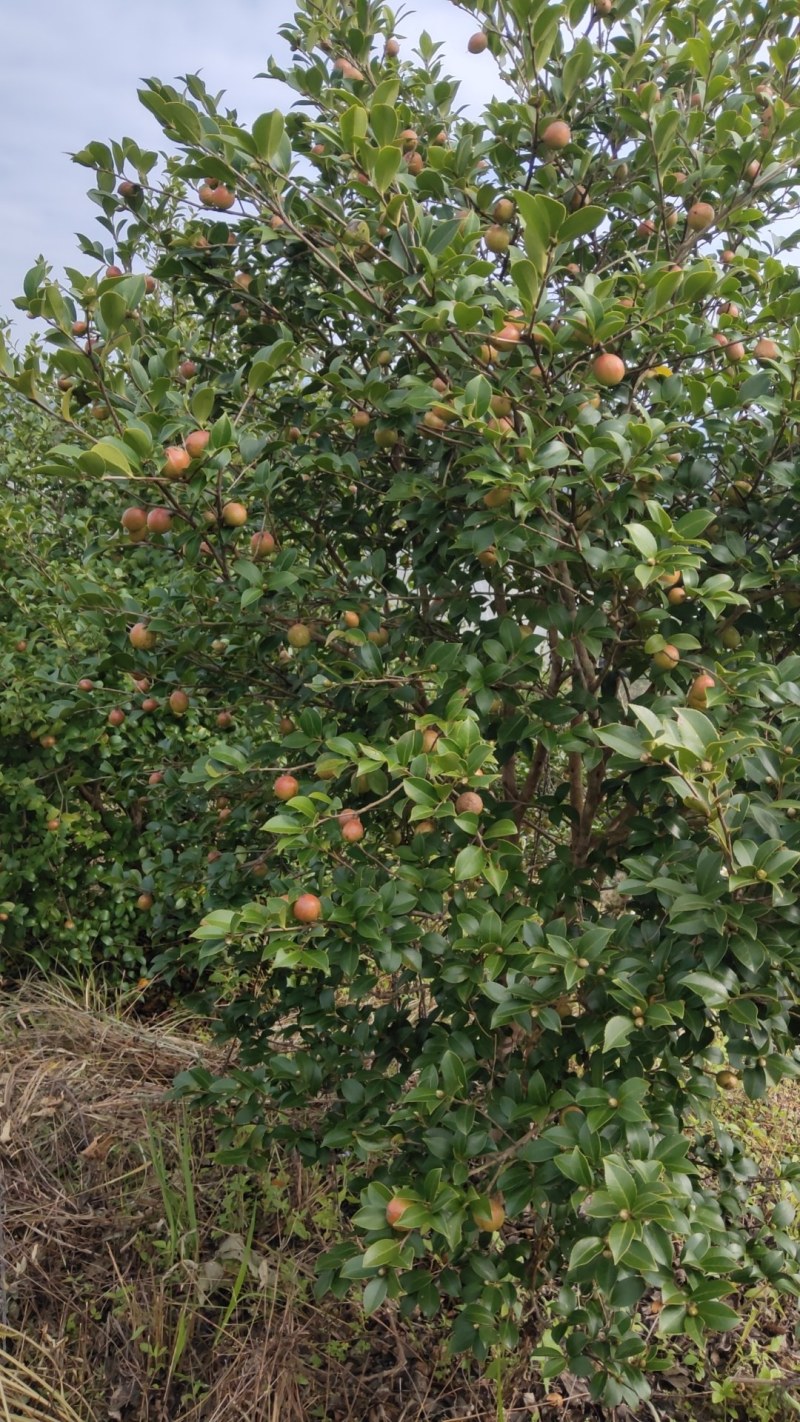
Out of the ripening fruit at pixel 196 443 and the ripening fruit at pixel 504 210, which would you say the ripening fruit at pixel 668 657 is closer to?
the ripening fruit at pixel 196 443

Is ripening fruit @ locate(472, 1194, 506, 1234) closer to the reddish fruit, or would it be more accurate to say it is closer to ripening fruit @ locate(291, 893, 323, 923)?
the reddish fruit

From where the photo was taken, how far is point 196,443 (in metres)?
1.38

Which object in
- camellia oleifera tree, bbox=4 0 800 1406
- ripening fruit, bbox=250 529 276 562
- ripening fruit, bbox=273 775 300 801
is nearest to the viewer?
camellia oleifera tree, bbox=4 0 800 1406

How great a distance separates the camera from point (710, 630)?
1635mm

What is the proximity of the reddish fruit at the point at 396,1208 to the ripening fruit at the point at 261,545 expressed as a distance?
3.40 ft

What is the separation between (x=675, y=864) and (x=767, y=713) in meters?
0.39

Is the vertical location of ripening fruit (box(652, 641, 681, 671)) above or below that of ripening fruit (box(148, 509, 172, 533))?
below

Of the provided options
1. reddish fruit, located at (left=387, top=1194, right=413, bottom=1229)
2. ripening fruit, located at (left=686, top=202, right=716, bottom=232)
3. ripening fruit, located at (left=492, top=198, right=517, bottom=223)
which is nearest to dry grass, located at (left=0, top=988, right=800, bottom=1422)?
reddish fruit, located at (left=387, top=1194, right=413, bottom=1229)

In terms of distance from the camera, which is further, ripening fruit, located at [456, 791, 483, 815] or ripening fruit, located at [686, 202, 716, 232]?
ripening fruit, located at [686, 202, 716, 232]

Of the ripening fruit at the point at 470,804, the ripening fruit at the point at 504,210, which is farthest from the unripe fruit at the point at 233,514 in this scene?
the ripening fruit at the point at 504,210

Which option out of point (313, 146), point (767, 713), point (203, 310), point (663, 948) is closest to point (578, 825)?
point (767, 713)

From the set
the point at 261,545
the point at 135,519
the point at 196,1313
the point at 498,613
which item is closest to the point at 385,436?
the point at 261,545

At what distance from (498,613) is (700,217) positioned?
2.56 ft

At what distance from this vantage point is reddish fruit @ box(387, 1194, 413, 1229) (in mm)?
1323
